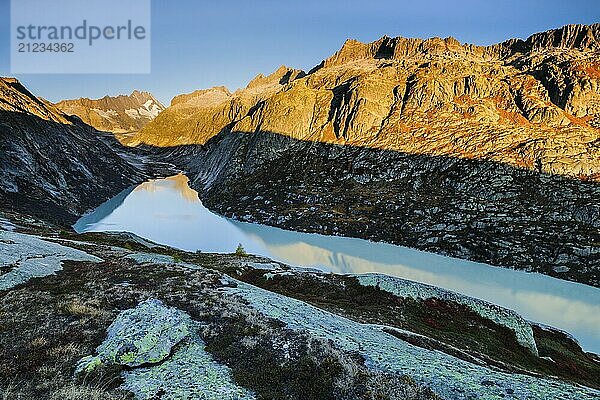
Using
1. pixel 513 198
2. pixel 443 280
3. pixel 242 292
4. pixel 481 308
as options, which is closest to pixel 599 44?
pixel 513 198

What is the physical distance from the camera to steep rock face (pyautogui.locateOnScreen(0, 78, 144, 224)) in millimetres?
111250

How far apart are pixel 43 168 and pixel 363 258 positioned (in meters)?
125

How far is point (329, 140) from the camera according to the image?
174 metres

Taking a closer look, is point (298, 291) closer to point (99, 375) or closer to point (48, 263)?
point (48, 263)

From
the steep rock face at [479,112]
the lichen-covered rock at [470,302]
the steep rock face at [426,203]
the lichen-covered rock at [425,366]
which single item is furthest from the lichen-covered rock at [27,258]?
the steep rock face at [479,112]

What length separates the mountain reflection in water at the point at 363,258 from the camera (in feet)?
221

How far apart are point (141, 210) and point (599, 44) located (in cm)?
25364

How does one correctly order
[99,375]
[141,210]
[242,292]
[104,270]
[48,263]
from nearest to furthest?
[99,375]
[242,292]
[104,270]
[48,263]
[141,210]

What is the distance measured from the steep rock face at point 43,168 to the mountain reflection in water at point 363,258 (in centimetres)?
971

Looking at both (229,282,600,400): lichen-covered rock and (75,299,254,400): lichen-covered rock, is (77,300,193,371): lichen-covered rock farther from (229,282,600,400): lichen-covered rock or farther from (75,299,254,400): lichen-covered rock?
(229,282,600,400): lichen-covered rock

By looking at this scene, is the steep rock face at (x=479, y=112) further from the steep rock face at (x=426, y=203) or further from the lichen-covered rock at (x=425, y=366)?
the lichen-covered rock at (x=425, y=366)

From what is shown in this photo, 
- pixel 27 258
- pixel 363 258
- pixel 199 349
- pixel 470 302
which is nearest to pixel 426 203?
pixel 363 258

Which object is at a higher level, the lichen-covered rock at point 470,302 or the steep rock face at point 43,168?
the steep rock face at point 43,168

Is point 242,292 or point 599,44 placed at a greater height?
point 599,44
